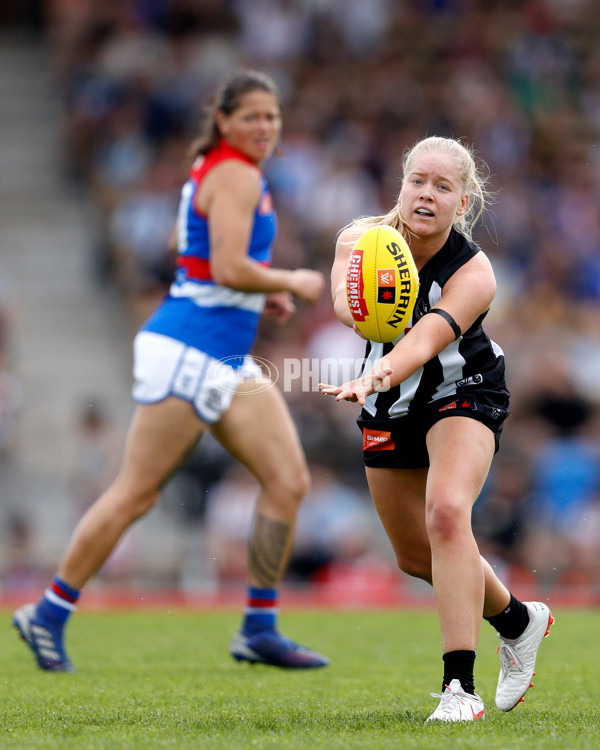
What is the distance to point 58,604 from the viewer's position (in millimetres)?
4809

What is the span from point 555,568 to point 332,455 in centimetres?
184

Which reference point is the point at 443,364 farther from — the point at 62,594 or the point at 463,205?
the point at 62,594

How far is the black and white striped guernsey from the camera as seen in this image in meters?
3.62

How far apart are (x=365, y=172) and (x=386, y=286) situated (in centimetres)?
844

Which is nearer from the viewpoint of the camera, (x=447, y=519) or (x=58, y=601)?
(x=447, y=519)

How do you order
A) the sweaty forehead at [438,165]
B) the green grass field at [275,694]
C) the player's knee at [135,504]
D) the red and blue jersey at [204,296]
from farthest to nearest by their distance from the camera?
the red and blue jersey at [204,296] < the player's knee at [135,504] < the sweaty forehead at [438,165] < the green grass field at [275,694]

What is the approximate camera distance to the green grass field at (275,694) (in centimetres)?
310

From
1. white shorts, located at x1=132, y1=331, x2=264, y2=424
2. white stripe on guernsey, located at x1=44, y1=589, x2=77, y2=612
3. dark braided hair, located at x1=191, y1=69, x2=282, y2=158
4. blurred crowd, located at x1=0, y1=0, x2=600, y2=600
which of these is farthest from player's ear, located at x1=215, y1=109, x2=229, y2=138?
blurred crowd, located at x1=0, y1=0, x2=600, y2=600

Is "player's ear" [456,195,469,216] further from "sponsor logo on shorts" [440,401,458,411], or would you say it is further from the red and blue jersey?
the red and blue jersey

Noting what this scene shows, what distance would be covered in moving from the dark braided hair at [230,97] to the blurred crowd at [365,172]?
3353mm

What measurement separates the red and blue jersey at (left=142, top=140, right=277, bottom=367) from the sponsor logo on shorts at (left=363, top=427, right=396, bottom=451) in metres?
1.38

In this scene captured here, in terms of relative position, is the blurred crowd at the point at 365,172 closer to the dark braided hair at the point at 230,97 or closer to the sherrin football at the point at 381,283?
the dark braided hair at the point at 230,97

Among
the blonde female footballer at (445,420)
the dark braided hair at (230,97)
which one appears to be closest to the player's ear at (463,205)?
the blonde female footballer at (445,420)

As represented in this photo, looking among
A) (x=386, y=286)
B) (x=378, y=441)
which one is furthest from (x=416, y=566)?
(x=386, y=286)
